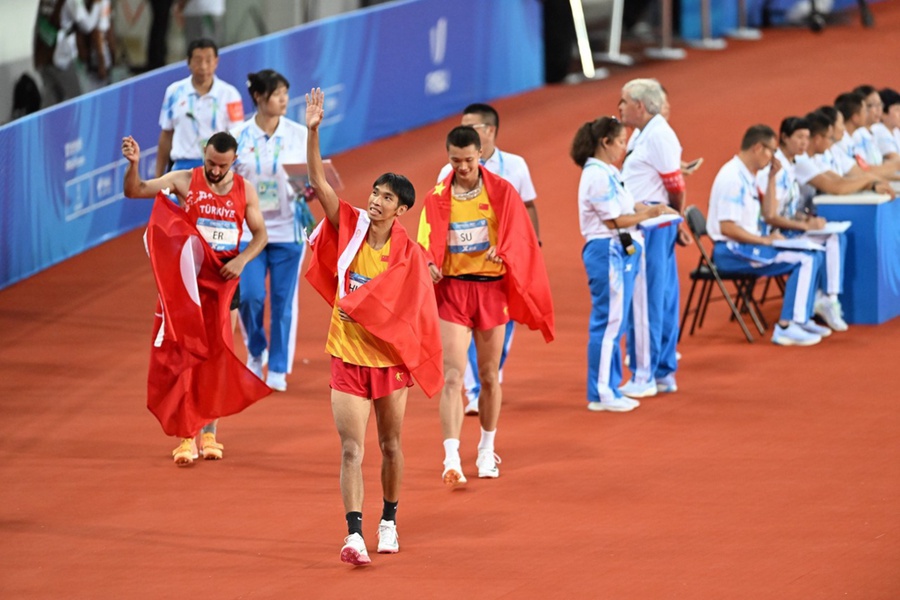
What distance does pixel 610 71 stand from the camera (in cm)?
2152

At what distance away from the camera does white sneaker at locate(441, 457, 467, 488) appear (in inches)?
338

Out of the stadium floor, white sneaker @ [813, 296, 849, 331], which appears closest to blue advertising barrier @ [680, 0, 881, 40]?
the stadium floor

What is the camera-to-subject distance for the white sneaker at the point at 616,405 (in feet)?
33.7

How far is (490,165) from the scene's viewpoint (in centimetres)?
997

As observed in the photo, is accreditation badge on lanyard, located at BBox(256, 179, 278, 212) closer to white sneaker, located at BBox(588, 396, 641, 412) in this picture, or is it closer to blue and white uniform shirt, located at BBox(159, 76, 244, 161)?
blue and white uniform shirt, located at BBox(159, 76, 244, 161)

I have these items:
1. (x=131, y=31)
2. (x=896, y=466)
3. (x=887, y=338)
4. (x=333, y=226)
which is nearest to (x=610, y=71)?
(x=131, y=31)

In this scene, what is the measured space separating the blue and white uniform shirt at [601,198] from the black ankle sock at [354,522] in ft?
10.9

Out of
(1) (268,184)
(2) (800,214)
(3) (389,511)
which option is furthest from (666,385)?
(3) (389,511)

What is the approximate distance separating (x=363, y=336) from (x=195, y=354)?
6.41ft

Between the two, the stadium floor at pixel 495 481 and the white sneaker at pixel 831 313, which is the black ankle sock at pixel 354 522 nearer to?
the stadium floor at pixel 495 481

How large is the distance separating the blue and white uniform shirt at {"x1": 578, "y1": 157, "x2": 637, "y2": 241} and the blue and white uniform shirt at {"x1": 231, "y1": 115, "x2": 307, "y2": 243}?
195cm

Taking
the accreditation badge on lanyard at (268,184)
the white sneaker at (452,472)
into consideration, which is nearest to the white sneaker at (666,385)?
the white sneaker at (452,472)

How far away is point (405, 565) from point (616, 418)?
301cm

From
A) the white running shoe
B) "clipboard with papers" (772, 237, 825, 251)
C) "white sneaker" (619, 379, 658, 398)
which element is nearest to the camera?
the white running shoe
